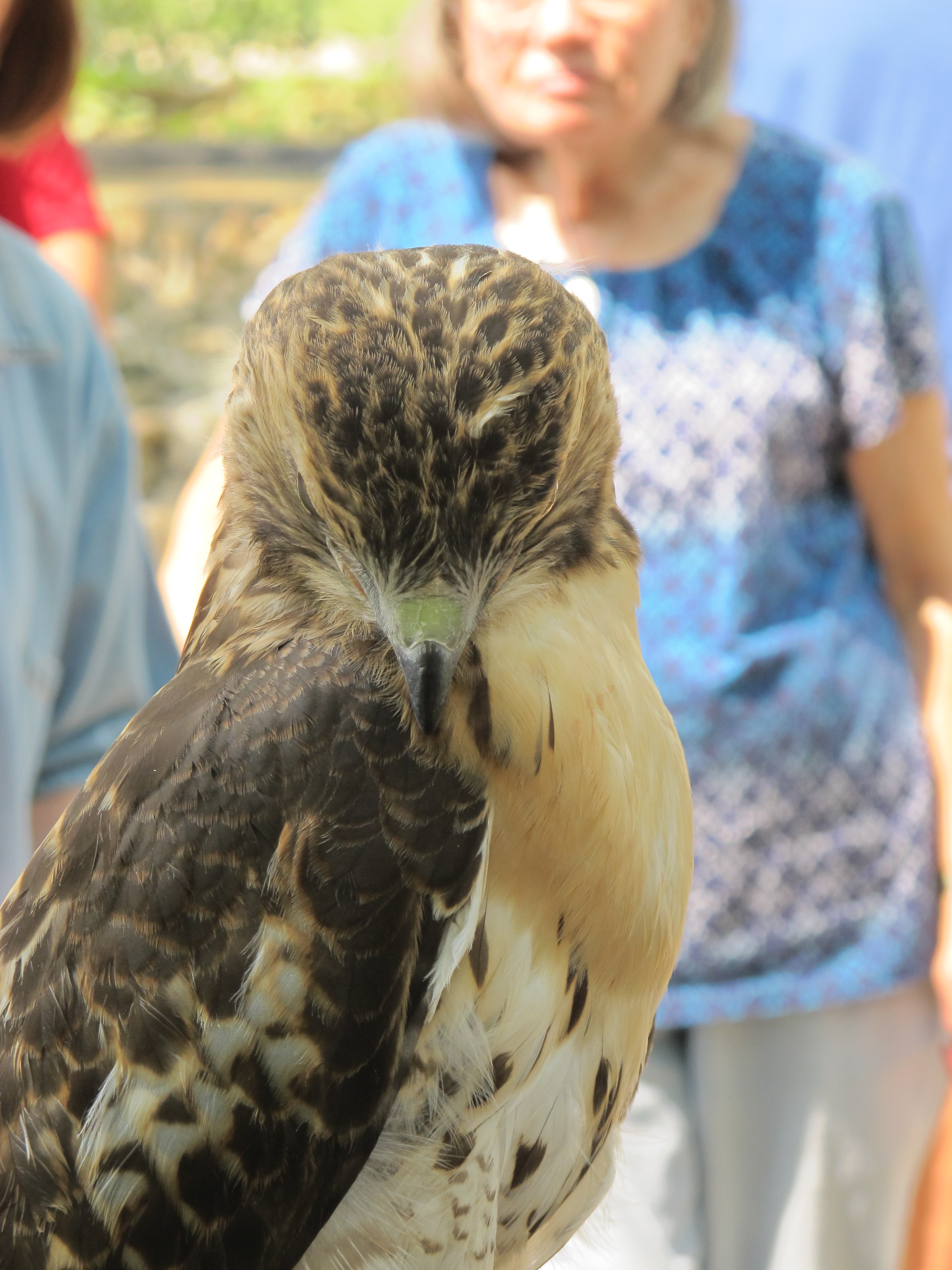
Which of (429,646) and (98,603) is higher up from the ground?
(429,646)

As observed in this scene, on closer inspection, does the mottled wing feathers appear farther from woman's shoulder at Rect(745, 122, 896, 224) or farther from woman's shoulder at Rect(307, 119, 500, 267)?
woman's shoulder at Rect(745, 122, 896, 224)

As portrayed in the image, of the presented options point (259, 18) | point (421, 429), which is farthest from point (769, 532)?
point (259, 18)

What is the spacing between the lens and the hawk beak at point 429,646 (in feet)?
3.67

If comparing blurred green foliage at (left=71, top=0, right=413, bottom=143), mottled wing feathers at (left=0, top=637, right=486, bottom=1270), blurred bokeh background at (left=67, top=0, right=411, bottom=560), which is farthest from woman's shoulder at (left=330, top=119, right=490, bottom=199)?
blurred green foliage at (left=71, top=0, right=413, bottom=143)

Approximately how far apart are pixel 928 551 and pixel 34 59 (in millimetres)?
1792

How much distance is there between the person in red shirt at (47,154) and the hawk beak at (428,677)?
1.57 m

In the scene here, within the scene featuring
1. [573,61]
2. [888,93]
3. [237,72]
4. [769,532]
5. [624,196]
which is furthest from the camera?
[237,72]

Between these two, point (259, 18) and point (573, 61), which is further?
point (259, 18)

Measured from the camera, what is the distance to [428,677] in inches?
44.1

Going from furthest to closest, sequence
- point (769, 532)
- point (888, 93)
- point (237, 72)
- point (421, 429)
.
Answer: point (237, 72)
point (888, 93)
point (769, 532)
point (421, 429)

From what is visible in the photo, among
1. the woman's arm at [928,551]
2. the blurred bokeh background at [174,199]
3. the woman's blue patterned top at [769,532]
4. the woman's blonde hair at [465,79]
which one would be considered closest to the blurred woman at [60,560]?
the woman's blue patterned top at [769,532]

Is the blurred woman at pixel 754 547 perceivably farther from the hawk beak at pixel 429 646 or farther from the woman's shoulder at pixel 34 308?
the hawk beak at pixel 429 646

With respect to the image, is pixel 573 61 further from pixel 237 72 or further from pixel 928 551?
pixel 237 72

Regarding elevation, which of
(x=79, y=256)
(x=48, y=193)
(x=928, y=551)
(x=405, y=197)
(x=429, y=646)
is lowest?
(x=928, y=551)
